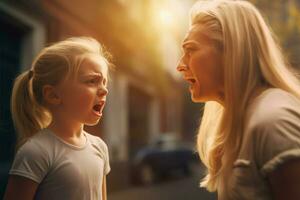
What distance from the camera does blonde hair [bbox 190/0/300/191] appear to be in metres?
1.24

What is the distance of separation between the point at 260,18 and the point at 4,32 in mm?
4425

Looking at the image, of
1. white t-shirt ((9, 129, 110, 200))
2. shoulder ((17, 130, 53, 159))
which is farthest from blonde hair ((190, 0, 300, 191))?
shoulder ((17, 130, 53, 159))

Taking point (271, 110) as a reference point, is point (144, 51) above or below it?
below

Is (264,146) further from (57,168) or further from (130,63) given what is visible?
(130,63)

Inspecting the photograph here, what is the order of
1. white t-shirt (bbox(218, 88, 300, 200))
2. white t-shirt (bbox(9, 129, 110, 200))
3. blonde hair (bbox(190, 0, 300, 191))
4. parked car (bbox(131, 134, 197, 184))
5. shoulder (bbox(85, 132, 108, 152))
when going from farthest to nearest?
parked car (bbox(131, 134, 197, 184)) < shoulder (bbox(85, 132, 108, 152)) < white t-shirt (bbox(9, 129, 110, 200)) < blonde hair (bbox(190, 0, 300, 191)) < white t-shirt (bbox(218, 88, 300, 200))

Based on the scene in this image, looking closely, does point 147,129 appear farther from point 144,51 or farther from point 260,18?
point 260,18

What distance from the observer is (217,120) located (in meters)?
1.47

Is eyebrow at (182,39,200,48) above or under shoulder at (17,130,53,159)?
above

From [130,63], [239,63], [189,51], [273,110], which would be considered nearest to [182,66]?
[189,51]

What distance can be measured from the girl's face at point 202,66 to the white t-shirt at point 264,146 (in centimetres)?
20

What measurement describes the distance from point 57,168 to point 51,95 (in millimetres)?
247

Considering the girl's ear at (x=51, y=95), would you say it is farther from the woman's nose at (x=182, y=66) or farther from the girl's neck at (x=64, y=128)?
the woman's nose at (x=182, y=66)

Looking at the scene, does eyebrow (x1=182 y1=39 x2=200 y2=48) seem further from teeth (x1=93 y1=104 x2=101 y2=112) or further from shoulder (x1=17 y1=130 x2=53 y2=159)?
shoulder (x1=17 y1=130 x2=53 y2=159)

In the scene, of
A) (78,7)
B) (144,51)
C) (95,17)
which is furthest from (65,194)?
(144,51)
